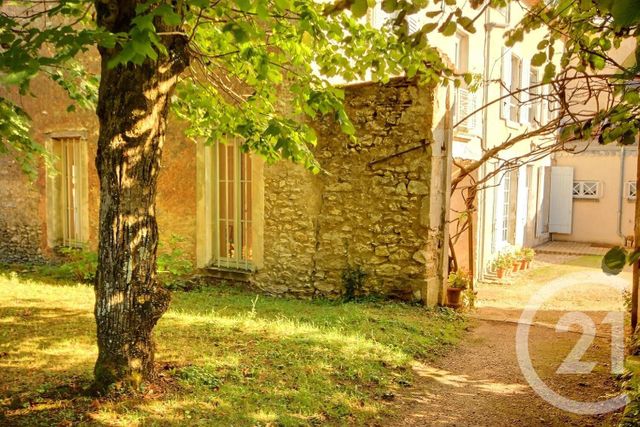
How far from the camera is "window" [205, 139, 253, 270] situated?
7910 millimetres

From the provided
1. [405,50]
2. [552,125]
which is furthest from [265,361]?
[552,125]

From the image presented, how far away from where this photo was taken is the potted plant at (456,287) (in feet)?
22.8

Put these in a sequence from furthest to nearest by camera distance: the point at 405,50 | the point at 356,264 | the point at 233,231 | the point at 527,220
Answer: the point at 527,220 < the point at 233,231 < the point at 356,264 < the point at 405,50

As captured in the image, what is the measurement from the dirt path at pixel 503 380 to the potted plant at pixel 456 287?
0.32m

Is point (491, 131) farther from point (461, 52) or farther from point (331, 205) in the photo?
point (331, 205)

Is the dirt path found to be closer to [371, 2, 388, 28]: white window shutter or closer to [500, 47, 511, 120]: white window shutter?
[371, 2, 388, 28]: white window shutter

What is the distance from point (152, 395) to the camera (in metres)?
3.60

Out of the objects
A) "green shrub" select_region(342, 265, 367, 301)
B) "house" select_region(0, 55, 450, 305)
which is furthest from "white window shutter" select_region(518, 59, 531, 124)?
"green shrub" select_region(342, 265, 367, 301)

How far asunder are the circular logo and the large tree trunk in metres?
3.46

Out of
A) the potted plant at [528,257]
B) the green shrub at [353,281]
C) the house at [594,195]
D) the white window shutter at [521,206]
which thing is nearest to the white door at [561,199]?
the house at [594,195]

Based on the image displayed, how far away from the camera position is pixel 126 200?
3.50 meters

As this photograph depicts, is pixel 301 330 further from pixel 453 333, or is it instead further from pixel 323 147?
pixel 323 147

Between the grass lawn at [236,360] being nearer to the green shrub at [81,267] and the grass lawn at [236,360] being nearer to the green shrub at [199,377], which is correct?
the green shrub at [199,377]

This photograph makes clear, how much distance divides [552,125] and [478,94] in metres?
5.14
